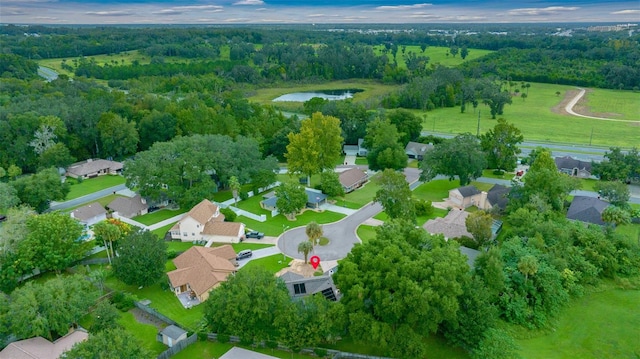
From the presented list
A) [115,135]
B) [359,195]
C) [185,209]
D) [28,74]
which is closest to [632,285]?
[359,195]

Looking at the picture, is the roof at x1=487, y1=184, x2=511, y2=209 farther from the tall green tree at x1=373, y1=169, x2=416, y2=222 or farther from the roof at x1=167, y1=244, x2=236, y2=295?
the roof at x1=167, y1=244, x2=236, y2=295

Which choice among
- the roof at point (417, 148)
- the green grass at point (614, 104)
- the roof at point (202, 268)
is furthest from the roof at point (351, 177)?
the green grass at point (614, 104)

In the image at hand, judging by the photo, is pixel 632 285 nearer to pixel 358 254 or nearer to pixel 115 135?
pixel 358 254

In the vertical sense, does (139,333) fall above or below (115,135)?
below

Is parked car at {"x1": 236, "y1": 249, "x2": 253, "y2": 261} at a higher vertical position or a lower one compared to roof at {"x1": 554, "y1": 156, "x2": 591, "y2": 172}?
lower

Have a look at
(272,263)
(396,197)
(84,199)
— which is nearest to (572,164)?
(396,197)

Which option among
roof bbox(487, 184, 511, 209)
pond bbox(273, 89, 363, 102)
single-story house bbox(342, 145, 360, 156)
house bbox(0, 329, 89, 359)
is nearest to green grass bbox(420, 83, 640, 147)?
single-story house bbox(342, 145, 360, 156)

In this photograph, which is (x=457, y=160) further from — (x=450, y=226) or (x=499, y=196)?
(x=450, y=226)
